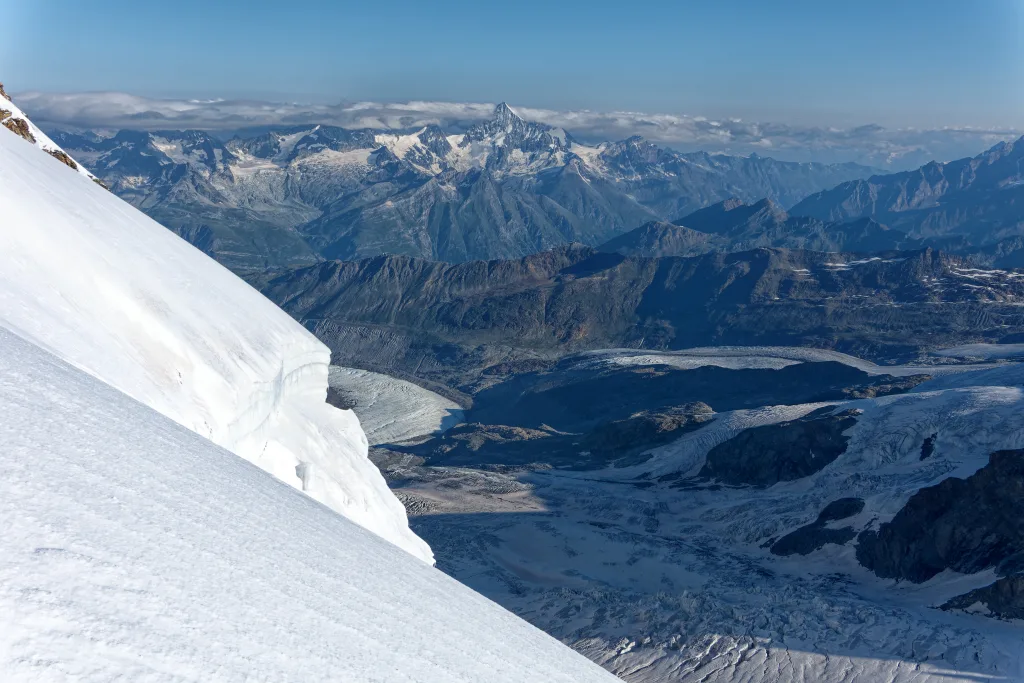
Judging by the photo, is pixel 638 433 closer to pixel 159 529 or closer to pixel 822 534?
pixel 822 534

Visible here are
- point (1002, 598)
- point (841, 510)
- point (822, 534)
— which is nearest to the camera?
point (1002, 598)

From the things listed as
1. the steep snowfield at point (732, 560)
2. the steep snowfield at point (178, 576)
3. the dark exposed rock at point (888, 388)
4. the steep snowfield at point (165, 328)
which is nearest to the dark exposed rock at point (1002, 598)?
the steep snowfield at point (732, 560)

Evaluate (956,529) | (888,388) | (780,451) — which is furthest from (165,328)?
(888,388)

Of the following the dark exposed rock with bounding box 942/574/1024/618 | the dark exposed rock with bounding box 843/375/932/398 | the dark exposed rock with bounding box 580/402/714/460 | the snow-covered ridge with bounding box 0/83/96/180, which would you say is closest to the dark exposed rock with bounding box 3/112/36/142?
the snow-covered ridge with bounding box 0/83/96/180

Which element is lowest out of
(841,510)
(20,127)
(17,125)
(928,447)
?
(841,510)

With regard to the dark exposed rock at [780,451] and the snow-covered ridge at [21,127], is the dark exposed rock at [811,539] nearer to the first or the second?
the dark exposed rock at [780,451]

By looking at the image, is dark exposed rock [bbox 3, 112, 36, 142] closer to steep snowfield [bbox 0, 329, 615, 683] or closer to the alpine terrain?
the alpine terrain

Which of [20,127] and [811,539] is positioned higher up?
[20,127]
